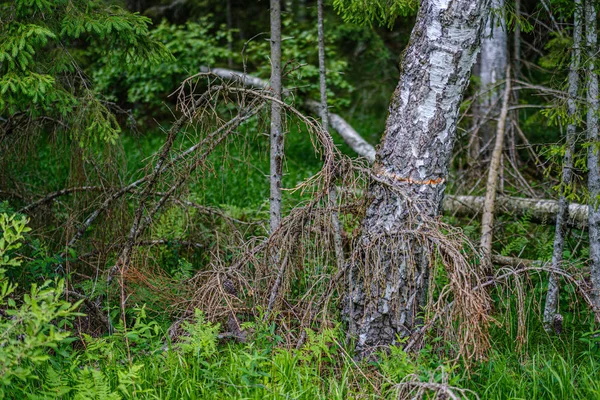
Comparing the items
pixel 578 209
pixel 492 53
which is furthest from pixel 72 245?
pixel 492 53

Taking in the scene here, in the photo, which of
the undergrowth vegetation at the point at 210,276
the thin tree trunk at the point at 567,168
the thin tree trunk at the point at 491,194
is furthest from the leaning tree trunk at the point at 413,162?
the thin tree trunk at the point at 491,194

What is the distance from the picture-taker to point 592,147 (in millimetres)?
4934

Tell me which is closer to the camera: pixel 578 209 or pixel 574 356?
pixel 574 356

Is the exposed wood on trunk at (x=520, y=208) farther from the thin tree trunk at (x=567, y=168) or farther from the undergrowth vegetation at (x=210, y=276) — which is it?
the thin tree trunk at (x=567, y=168)

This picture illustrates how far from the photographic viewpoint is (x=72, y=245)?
5895mm

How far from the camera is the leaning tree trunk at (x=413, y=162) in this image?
4156 mm

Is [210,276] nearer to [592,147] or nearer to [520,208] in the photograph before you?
[592,147]

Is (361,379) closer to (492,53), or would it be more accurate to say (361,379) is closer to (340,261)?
(340,261)

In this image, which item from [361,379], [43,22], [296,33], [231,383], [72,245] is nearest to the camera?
[231,383]

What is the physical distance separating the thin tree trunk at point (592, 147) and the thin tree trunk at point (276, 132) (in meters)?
2.42

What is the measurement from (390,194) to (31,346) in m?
2.31

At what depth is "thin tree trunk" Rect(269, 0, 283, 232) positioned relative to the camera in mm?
5539

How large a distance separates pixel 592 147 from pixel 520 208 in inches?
89.5

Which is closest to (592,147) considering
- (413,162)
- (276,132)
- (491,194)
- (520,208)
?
(413,162)
